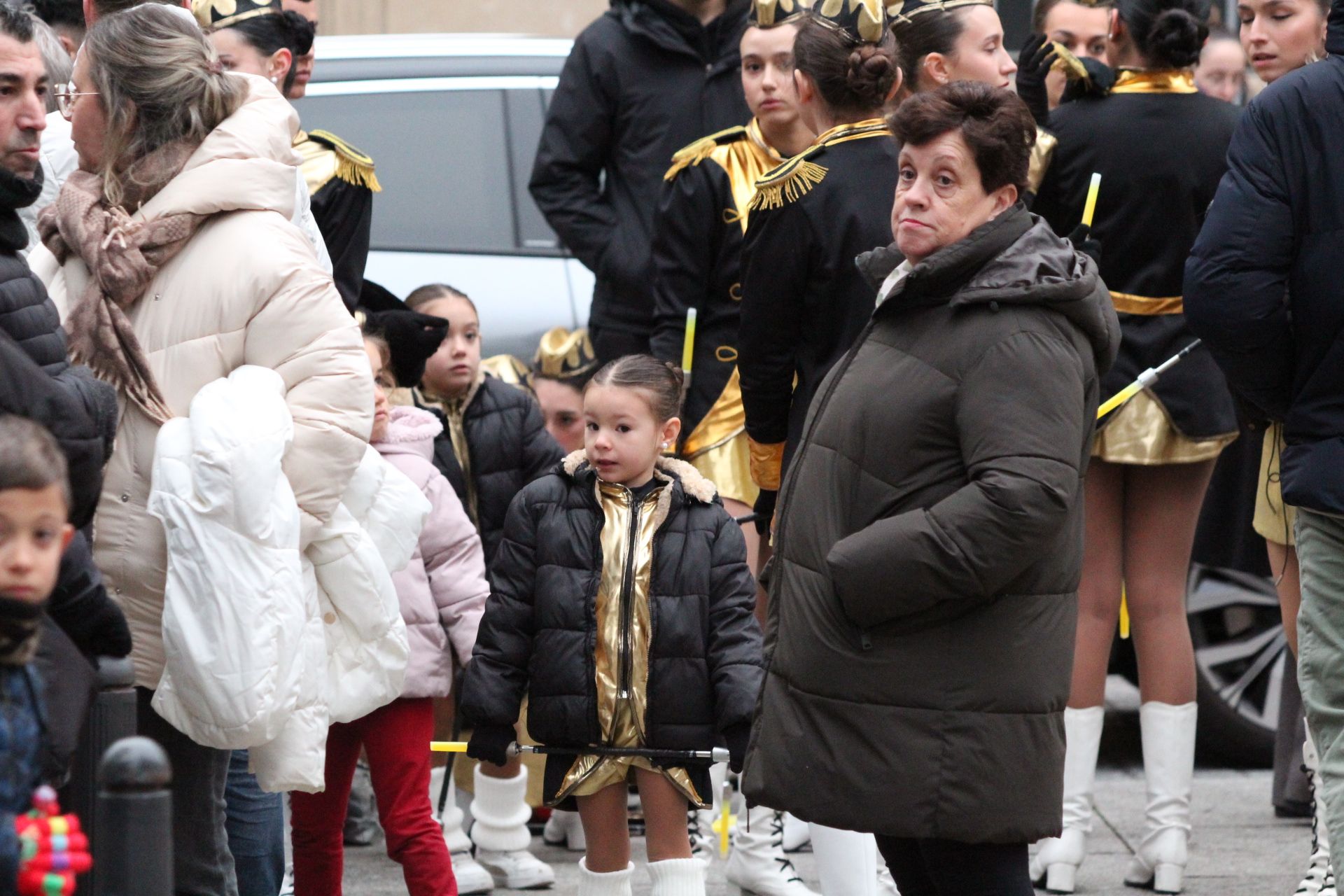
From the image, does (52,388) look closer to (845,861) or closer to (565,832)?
(845,861)

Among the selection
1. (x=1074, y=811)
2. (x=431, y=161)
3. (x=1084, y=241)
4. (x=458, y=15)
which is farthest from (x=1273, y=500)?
(x=458, y=15)

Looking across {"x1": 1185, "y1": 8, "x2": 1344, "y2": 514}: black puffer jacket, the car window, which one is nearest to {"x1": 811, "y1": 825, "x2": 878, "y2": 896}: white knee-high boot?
{"x1": 1185, "y1": 8, "x2": 1344, "y2": 514}: black puffer jacket

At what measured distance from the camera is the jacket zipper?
167 inches

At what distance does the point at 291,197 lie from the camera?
3867 mm

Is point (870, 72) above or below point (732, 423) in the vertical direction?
above

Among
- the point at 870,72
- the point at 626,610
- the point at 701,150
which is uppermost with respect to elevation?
the point at 870,72

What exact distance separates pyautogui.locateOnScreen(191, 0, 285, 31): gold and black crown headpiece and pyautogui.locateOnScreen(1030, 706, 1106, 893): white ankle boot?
103 inches

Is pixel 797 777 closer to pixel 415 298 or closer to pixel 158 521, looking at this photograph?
pixel 158 521

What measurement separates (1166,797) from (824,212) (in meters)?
1.74

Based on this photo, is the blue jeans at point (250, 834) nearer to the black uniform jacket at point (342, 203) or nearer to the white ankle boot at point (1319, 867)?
the black uniform jacket at point (342, 203)

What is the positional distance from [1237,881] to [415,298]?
262 cm

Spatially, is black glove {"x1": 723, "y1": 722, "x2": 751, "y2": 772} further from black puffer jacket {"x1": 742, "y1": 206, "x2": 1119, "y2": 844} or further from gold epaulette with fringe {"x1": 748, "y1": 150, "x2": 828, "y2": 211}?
gold epaulette with fringe {"x1": 748, "y1": 150, "x2": 828, "y2": 211}

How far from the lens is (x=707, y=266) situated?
5.23 meters

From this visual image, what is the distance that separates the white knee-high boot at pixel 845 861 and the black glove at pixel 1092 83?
2.07 meters
